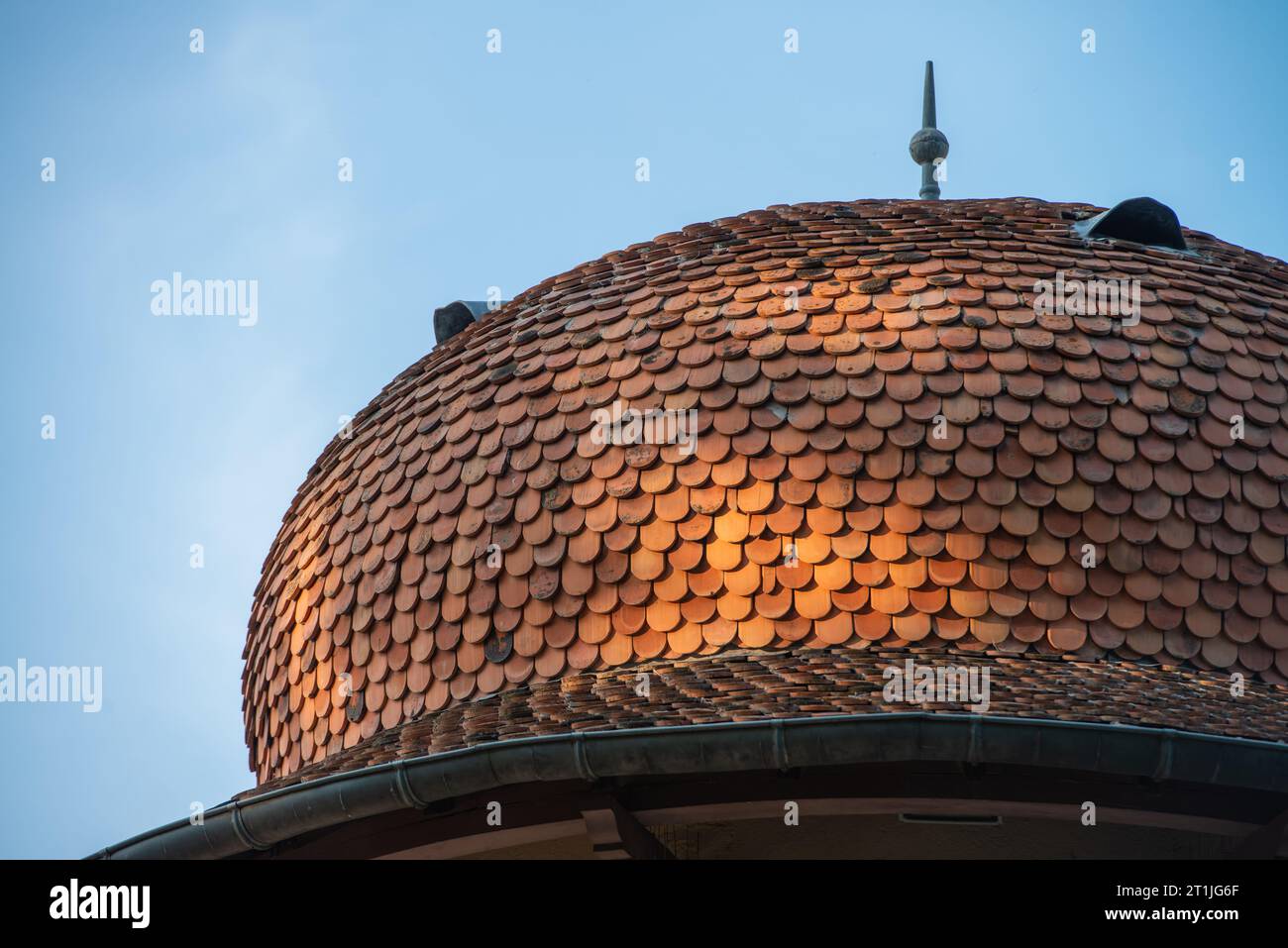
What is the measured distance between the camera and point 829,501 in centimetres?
945

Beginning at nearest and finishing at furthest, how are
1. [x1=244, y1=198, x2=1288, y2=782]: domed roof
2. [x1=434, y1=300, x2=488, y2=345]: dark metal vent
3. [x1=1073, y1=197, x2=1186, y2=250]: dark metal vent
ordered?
[x1=244, y1=198, x2=1288, y2=782]: domed roof
[x1=1073, y1=197, x2=1186, y2=250]: dark metal vent
[x1=434, y1=300, x2=488, y2=345]: dark metal vent

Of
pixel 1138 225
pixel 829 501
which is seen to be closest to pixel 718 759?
pixel 829 501

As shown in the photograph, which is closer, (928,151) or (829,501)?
(829,501)

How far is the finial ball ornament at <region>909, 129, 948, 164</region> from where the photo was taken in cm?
1408

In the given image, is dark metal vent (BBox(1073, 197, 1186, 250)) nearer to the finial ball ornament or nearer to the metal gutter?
the finial ball ornament

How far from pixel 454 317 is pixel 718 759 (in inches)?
235

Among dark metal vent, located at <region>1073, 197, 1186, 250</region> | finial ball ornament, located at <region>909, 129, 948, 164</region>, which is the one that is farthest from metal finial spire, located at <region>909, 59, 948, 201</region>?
dark metal vent, located at <region>1073, 197, 1186, 250</region>

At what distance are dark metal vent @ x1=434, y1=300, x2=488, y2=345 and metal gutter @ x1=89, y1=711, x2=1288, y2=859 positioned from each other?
5380mm

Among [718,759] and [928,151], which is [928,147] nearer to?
[928,151]

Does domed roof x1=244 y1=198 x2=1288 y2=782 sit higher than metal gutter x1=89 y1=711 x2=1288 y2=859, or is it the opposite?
domed roof x1=244 y1=198 x2=1288 y2=782

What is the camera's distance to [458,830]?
7926 mm

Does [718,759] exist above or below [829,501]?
below

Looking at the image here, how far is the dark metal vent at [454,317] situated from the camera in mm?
12461
